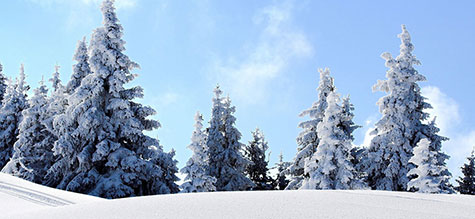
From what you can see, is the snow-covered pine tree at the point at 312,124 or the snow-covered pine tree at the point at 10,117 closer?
the snow-covered pine tree at the point at 312,124

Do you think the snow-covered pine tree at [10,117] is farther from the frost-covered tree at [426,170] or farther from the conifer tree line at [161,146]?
the frost-covered tree at [426,170]

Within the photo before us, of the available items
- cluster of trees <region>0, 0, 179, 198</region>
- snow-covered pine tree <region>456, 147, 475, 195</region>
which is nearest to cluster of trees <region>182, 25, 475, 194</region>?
cluster of trees <region>0, 0, 179, 198</region>

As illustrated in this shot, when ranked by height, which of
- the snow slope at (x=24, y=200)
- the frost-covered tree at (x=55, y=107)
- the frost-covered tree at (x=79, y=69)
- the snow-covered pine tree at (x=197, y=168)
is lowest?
the snow slope at (x=24, y=200)

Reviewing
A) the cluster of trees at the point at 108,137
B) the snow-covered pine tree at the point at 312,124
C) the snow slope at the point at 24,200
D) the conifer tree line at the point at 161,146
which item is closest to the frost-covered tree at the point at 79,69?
the conifer tree line at the point at 161,146

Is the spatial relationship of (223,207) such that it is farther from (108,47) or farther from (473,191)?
(473,191)

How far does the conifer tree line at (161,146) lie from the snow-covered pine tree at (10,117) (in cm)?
387

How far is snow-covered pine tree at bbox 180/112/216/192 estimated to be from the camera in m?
20.8

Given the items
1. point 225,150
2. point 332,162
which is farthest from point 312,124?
point 225,150

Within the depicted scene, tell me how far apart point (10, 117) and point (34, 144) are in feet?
16.4

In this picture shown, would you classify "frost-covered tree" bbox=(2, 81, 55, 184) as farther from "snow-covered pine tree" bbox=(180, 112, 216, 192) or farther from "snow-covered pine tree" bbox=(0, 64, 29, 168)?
"snow-covered pine tree" bbox=(180, 112, 216, 192)

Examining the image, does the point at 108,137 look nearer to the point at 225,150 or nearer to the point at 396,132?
the point at 225,150

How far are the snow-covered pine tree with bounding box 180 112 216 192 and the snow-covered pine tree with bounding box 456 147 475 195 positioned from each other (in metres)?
23.7

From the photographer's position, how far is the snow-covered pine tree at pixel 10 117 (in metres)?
28.2

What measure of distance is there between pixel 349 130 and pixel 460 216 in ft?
63.9
